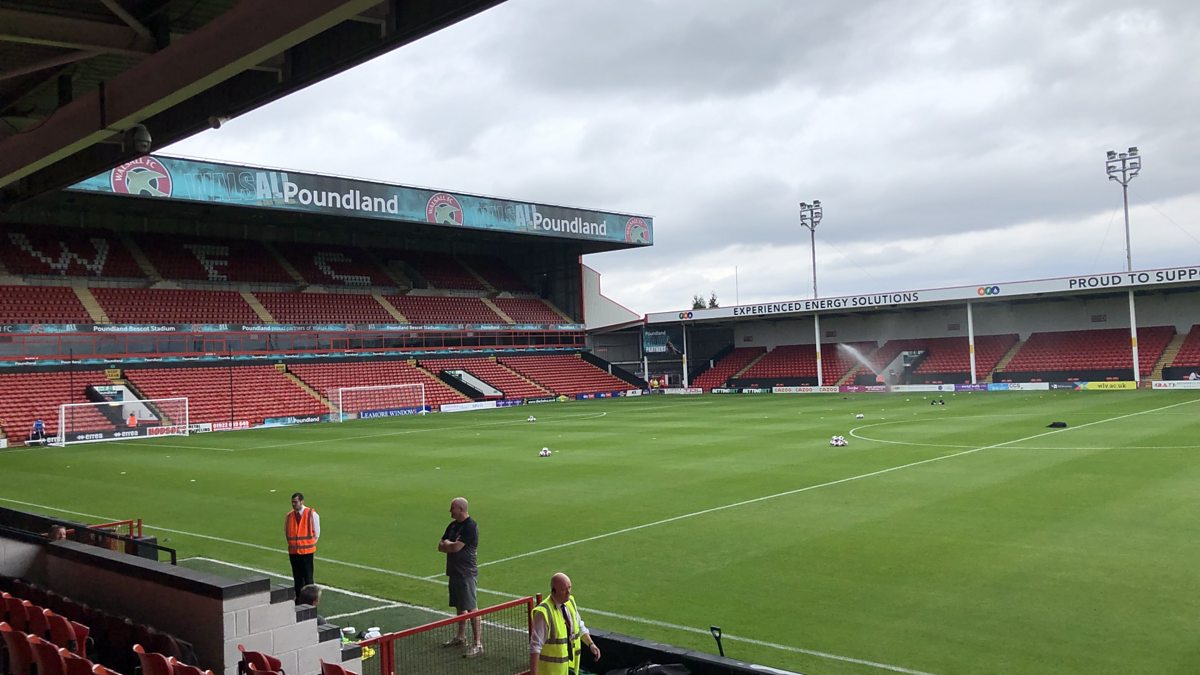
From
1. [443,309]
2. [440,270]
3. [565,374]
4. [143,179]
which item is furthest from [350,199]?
[565,374]

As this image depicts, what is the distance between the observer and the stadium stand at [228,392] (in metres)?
45.2

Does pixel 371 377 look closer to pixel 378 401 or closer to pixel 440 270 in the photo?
pixel 378 401

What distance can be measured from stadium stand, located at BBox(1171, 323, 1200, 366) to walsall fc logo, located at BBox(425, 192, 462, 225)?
4390 centimetres

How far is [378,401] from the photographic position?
52.6 metres

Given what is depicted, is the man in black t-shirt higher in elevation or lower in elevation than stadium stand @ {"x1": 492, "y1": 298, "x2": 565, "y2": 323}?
lower

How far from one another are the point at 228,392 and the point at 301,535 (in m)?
40.5

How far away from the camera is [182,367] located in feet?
160

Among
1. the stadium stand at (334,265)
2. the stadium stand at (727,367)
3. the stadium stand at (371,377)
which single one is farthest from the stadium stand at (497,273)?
the stadium stand at (727,367)

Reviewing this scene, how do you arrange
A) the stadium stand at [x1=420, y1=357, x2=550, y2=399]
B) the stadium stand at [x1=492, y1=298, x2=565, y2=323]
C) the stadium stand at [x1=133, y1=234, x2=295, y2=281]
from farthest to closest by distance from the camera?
the stadium stand at [x1=492, y1=298, x2=565, y2=323] → the stadium stand at [x1=420, y1=357, x2=550, y2=399] → the stadium stand at [x1=133, y1=234, x2=295, y2=281]

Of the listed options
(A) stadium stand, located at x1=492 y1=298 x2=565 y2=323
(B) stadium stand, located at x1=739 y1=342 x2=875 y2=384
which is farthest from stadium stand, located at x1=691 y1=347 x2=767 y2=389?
(A) stadium stand, located at x1=492 y1=298 x2=565 y2=323

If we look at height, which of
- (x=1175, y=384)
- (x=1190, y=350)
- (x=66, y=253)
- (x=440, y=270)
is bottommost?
(x=1175, y=384)

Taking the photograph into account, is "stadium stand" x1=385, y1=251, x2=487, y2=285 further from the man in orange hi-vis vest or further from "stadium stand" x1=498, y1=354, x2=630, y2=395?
the man in orange hi-vis vest

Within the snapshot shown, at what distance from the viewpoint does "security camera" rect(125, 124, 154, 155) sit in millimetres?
11480

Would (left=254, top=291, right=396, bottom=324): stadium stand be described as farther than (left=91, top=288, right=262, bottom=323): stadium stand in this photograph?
Yes
